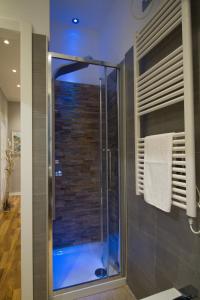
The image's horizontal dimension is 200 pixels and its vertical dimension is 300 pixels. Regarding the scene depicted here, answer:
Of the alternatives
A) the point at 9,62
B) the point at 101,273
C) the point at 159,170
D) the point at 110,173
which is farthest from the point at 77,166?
the point at 9,62

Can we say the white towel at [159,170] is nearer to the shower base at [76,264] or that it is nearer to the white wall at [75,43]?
the shower base at [76,264]

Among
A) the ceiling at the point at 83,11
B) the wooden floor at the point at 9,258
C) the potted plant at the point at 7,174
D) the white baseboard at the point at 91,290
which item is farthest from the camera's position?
the potted plant at the point at 7,174

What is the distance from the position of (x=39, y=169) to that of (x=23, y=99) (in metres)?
0.58

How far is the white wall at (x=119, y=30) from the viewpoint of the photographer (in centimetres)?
174

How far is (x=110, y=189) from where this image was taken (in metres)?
2.11

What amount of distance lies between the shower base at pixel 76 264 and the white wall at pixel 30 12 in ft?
7.46

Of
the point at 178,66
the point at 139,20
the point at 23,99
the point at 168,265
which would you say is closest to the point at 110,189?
the point at 168,265

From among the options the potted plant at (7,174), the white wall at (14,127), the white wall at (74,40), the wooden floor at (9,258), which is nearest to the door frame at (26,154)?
the wooden floor at (9,258)

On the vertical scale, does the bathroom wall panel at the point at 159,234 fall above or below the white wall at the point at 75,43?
below

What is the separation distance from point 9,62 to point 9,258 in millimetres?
2981

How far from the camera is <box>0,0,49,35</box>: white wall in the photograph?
1.48 m

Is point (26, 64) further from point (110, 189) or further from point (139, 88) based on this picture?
point (110, 189)

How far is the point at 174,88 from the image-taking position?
110cm

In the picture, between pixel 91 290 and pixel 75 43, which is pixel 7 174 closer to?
pixel 75 43
